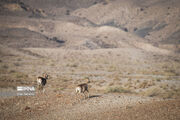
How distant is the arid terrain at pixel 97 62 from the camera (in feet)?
40.7

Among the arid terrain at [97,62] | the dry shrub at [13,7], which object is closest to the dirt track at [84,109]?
the arid terrain at [97,62]

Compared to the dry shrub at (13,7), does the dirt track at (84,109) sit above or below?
below

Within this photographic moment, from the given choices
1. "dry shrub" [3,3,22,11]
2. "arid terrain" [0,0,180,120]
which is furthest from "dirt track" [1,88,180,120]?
"dry shrub" [3,3,22,11]

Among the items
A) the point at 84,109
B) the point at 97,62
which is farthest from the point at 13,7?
the point at 84,109

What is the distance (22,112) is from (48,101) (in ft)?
7.53

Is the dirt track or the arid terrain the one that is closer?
the dirt track

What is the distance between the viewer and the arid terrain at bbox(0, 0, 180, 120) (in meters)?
12.4

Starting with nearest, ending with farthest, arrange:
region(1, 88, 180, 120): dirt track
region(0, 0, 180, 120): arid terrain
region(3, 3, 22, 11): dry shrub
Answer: region(1, 88, 180, 120): dirt track → region(0, 0, 180, 120): arid terrain → region(3, 3, 22, 11): dry shrub

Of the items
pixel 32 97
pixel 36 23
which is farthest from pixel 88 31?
pixel 32 97

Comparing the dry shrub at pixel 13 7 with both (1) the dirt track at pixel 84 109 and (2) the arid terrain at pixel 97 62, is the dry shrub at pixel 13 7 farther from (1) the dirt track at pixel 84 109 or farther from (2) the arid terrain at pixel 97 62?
(1) the dirt track at pixel 84 109

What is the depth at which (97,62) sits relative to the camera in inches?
2393

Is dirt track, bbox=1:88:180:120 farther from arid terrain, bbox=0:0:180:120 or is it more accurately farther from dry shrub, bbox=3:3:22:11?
dry shrub, bbox=3:3:22:11

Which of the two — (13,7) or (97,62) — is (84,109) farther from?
(13,7)

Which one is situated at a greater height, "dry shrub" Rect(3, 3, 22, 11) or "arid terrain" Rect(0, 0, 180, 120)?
"dry shrub" Rect(3, 3, 22, 11)
